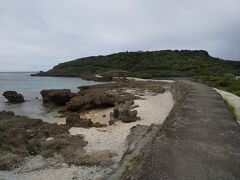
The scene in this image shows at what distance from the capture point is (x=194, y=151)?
24.4 ft

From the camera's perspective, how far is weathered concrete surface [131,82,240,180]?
6152 mm

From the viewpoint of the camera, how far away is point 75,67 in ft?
381

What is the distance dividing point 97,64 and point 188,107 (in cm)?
9887

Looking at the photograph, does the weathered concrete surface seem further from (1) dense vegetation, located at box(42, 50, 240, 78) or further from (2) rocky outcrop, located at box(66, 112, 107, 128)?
(1) dense vegetation, located at box(42, 50, 240, 78)

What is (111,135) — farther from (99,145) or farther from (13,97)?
(13,97)

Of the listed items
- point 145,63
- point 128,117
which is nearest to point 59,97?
point 128,117

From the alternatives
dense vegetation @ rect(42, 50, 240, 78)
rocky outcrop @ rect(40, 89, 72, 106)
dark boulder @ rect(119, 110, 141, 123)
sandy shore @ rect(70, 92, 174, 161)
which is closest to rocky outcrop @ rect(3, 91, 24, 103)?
rocky outcrop @ rect(40, 89, 72, 106)

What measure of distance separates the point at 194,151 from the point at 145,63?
91832 mm

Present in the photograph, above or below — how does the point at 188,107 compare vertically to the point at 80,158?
above

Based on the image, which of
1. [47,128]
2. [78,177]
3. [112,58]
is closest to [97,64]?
[112,58]

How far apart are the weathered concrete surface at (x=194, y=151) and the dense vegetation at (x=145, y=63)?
231 ft

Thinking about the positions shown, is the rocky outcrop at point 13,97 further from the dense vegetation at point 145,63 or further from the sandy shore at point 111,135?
the dense vegetation at point 145,63

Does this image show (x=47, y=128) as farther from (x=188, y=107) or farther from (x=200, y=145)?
(x=200, y=145)

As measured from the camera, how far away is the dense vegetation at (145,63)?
290ft
